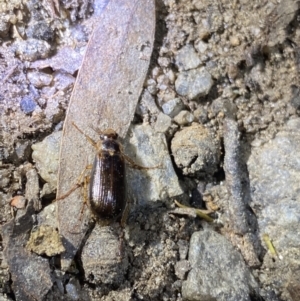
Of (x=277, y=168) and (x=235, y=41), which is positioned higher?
(x=235, y=41)

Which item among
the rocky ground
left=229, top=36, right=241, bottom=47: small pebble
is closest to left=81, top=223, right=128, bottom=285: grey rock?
the rocky ground

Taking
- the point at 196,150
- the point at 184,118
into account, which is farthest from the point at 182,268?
the point at 184,118

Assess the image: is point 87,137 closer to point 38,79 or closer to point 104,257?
point 38,79

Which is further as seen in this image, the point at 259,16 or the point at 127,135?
the point at 259,16

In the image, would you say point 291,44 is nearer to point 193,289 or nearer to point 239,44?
point 239,44

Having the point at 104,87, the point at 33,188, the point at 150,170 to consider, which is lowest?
the point at 33,188

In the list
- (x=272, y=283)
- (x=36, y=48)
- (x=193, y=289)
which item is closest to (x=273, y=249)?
(x=272, y=283)
